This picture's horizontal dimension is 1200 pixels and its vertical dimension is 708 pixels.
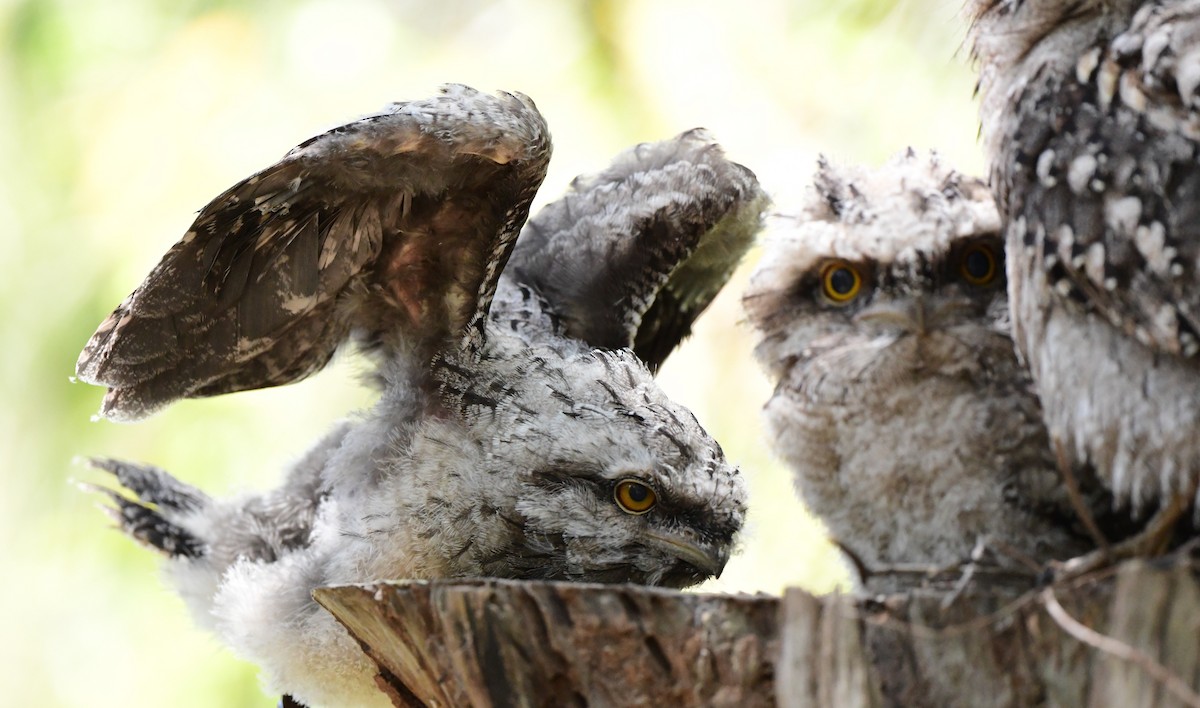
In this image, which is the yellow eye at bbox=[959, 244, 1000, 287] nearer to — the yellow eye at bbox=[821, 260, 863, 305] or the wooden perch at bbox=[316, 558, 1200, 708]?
the yellow eye at bbox=[821, 260, 863, 305]

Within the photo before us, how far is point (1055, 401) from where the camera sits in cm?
154

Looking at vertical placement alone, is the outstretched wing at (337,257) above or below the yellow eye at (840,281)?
above

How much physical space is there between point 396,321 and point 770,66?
1.85m

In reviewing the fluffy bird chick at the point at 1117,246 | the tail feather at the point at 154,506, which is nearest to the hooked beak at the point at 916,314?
the fluffy bird chick at the point at 1117,246

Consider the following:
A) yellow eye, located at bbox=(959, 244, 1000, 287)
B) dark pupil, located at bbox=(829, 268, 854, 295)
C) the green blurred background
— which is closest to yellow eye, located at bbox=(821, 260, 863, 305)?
dark pupil, located at bbox=(829, 268, 854, 295)

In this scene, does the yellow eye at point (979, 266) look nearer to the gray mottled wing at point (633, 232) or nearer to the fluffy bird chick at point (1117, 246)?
the fluffy bird chick at point (1117, 246)

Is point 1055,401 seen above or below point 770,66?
below

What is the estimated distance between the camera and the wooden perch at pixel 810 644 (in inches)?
51.0

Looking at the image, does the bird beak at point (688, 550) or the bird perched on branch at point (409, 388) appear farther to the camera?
the bird beak at point (688, 550)

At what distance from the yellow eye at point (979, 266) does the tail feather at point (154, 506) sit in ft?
5.69

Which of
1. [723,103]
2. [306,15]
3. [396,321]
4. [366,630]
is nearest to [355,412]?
[396,321]

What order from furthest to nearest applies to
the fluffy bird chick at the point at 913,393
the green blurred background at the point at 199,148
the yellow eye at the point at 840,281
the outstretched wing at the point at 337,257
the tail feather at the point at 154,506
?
the green blurred background at the point at 199,148, the tail feather at the point at 154,506, the outstretched wing at the point at 337,257, the yellow eye at the point at 840,281, the fluffy bird chick at the point at 913,393

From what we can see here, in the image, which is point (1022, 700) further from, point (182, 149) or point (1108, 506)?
point (182, 149)

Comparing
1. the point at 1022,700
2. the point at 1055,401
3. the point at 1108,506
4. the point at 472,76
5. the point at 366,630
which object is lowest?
the point at 1022,700
